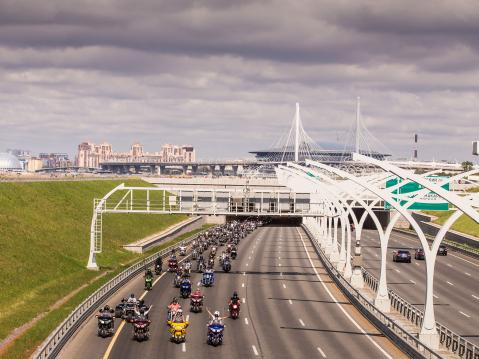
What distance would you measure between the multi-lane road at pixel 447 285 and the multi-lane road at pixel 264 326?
4.77 m

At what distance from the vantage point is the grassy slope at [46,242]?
53128 mm

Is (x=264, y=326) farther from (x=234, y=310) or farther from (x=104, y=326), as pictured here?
(x=104, y=326)

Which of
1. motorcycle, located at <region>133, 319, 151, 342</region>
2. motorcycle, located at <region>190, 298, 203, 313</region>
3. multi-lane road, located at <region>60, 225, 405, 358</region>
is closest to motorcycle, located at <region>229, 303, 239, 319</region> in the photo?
multi-lane road, located at <region>60, 225, 405, 358</region>

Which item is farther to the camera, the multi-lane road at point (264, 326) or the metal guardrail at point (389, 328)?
the multi-lane road at point (264, 326)

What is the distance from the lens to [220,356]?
33781 millimetres

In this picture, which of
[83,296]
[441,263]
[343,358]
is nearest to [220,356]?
[343,358]

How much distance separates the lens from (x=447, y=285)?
6412 cm

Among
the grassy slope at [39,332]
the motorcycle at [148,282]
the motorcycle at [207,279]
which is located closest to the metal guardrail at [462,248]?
the motorcycle at [207,279]

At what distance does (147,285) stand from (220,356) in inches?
901

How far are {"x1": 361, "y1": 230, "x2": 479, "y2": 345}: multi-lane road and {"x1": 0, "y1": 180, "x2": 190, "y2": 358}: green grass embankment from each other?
21986 millimetres

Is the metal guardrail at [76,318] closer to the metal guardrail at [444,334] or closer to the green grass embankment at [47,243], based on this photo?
the green grass embankment at [47,243]

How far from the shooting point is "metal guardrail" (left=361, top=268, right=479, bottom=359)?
105 ft

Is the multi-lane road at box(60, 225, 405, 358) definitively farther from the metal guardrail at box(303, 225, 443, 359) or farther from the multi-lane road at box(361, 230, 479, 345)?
the multi-lane road at box(361, 230, 479, 345)

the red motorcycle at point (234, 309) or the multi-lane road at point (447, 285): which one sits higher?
the red motorcycle at point (234, 309)
